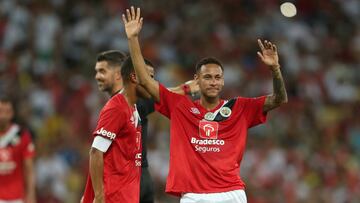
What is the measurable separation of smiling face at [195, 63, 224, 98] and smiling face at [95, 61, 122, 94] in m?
0.75

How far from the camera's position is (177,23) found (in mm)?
17578

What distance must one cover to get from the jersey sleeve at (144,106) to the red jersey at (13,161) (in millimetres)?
2266

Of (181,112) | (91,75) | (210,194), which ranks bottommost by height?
(210,194)

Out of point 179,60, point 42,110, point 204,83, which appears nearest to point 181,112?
point 204,83

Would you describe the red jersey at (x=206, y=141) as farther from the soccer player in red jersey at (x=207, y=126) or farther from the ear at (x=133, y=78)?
the ear at (x=133, y=78)

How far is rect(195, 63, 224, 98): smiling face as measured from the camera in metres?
8.49

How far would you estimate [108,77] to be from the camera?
28.5ft

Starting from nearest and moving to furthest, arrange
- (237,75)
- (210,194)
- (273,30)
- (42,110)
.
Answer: (210,194)
(42,110)
(237,75)
(273,30)

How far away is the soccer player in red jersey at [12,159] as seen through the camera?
10664 mm

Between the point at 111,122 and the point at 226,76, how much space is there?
27.9 feet

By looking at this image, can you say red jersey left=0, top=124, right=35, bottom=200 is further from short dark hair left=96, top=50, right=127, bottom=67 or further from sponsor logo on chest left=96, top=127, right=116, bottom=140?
sponsor logo on chest left=96, top=127, right=116, bottom=140

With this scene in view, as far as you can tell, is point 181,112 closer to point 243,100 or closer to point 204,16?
point 243,100

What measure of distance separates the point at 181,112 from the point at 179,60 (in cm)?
835

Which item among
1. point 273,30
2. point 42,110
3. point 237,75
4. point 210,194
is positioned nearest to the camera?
point 210,194
